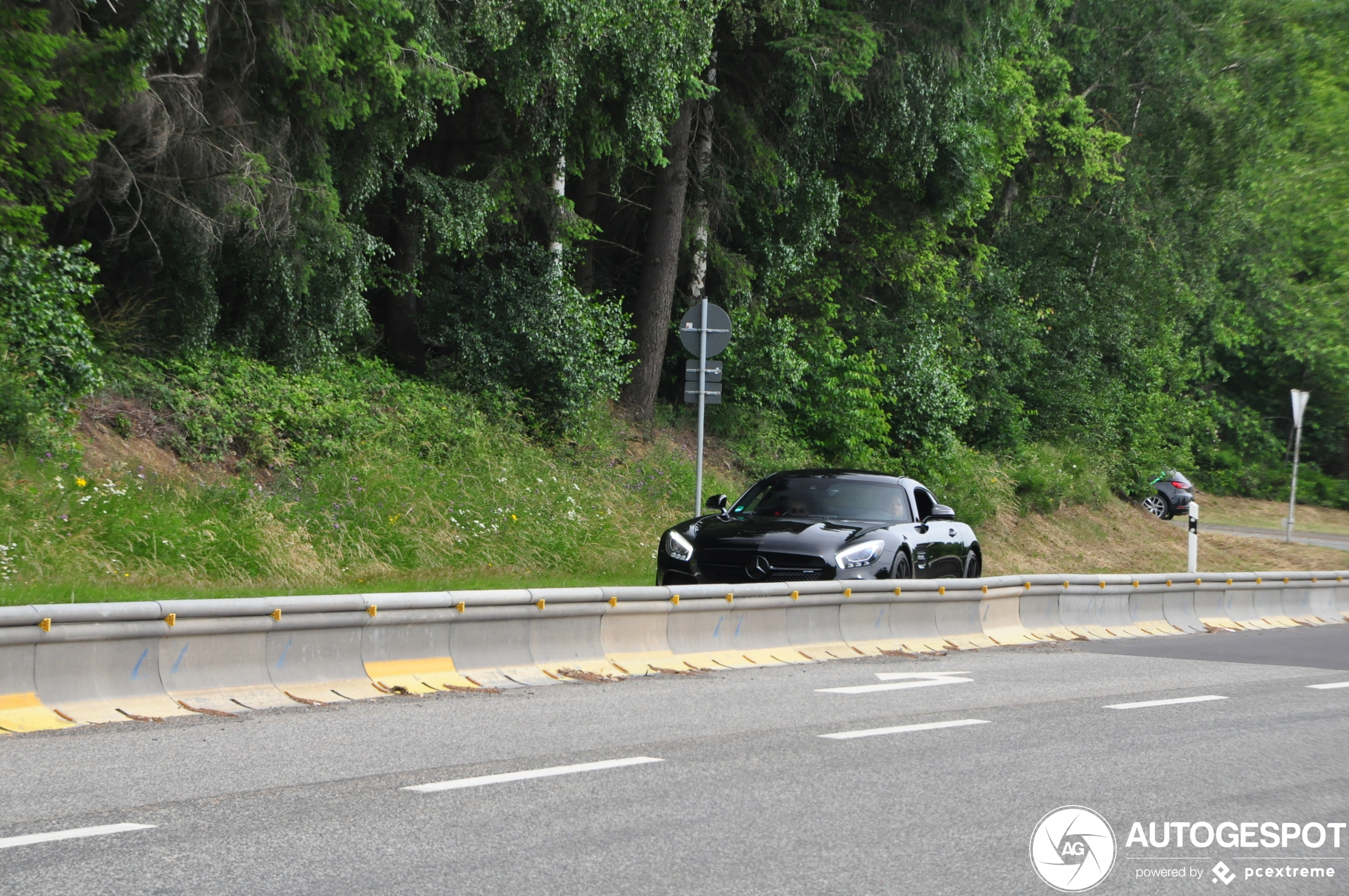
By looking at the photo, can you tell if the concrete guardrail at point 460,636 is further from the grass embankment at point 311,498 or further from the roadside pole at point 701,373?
the roadside pole at point 701,373

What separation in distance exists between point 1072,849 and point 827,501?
892cm

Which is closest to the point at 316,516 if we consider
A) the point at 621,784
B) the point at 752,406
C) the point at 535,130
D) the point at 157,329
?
the point at 157,329

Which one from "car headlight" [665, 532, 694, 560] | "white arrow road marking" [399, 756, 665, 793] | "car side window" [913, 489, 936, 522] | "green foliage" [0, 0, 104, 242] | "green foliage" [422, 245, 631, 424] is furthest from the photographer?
"green foliage" [422, 245, 631, 424]

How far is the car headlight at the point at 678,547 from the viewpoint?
13.8 m

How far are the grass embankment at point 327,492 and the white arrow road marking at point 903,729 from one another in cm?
597

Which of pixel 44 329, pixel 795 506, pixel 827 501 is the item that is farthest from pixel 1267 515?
pixel 44 329

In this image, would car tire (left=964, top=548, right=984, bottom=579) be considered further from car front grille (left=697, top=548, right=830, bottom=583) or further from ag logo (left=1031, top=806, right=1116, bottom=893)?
ag logo (left=1031, top=806, right=1116, bottom=893)

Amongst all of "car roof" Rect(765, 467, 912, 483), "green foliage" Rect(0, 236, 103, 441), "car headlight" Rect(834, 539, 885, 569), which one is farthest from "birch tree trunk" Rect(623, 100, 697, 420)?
"car headlight" Rect(834, 539, 885, 569)

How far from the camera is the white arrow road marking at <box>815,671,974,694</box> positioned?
10789 millimetres

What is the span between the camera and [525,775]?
699 centimetres

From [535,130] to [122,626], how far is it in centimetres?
1275

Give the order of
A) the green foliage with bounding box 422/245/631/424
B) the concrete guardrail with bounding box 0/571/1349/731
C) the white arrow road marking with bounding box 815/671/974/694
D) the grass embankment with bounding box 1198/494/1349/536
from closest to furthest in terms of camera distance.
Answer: the concrete guardrail with bounding box 0/571/1349/731 < the white arrow road marking with bounding box 815/671/974/694 < the green foliage with bounding box 422/245/631/424 < the grass embankment with bounding box 1198/494/1349/536

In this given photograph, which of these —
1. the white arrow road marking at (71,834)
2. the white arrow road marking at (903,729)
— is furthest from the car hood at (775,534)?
the white arrow road marking at (71,834)

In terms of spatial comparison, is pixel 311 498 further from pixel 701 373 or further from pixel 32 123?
pixel 32 123
